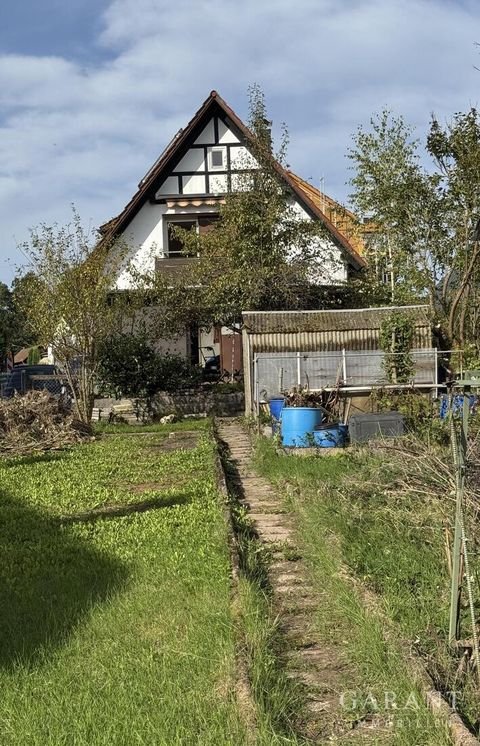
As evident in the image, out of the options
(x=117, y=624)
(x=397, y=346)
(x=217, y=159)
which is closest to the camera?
(x=117, y=624)

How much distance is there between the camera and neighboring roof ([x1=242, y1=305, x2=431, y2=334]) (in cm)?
1861

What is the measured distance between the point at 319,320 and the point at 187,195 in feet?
33.2

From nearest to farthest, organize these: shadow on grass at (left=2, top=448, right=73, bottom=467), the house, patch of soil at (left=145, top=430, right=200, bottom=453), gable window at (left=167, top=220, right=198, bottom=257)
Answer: shadow on grass at (left=2, top=448, right=73, bottom=467)
patch of soil at (left=145, top=430, right=200, bottom=453)
the house
gable window at (left=167, top=220, right=198, bottom=257)

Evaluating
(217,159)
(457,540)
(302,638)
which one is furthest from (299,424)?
(217,159)

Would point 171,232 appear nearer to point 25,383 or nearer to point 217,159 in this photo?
point 217,159

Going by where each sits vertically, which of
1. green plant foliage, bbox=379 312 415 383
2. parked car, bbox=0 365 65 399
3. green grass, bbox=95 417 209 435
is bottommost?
green grass, bbox=95 417 209 435

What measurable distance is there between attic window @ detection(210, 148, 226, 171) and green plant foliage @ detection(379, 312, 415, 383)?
11.7m

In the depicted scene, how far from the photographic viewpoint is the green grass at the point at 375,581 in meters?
4.09

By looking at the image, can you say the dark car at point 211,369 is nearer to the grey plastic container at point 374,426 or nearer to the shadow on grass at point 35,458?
the shadow on grass at point 35,458

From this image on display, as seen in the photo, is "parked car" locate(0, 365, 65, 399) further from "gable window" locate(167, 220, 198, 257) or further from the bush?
"gable window" locate(167, 220, 198, 257)

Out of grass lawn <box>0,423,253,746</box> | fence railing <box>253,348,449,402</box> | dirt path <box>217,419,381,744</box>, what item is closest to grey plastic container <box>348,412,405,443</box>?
dirt path <box>217,419,381,744</box>

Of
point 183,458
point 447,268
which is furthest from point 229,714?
point 447,268

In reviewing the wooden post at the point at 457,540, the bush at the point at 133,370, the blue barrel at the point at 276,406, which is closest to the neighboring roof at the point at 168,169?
the bush at the point at 133,370

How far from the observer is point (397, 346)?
17.4 meters
